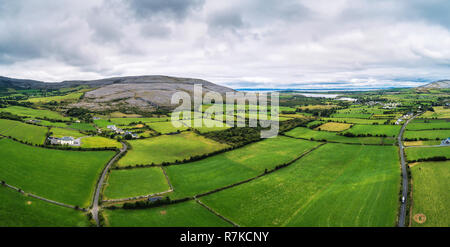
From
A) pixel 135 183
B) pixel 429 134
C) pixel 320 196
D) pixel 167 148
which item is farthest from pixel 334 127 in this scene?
pixel 135 183

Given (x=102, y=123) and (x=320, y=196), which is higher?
(x=102, y=123)

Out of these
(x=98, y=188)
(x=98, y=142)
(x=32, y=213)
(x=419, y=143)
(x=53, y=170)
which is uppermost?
(x=98, y=142)

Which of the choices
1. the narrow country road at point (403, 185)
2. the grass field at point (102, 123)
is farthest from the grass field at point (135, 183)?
the grass field at point (102, 123)

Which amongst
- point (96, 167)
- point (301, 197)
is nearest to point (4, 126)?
point (96, 167)

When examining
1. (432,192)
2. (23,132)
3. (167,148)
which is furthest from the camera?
(23,132)

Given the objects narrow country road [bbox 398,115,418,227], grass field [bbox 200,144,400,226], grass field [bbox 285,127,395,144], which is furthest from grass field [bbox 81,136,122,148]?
narrow country road [bbox 398,115,418,227]

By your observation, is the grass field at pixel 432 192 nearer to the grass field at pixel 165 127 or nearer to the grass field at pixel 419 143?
the grass field at pixel 419 143

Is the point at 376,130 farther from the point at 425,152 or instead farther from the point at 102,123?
the point at 102,123
